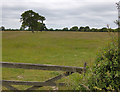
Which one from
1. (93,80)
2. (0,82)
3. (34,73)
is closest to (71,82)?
(93,80)

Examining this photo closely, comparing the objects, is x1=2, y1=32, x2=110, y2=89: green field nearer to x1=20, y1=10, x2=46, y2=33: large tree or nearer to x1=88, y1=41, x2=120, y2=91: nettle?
x1=88, y1=41, x2=120, y2=91: nettle

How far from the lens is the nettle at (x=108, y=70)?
2.85 metres

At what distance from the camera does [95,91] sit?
3047mm

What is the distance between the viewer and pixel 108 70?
2.90 m

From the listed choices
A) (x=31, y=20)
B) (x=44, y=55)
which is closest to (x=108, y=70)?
(x=44, y=55)

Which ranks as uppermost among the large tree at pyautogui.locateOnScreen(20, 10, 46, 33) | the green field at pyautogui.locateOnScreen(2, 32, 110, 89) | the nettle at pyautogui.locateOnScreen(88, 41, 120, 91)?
the large tree at pyautogui.locateOnScreen(20, 10, 46, 33)

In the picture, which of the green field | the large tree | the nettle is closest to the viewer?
the nettle

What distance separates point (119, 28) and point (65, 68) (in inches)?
78.4

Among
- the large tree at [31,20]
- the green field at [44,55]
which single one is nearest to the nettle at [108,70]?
the green field at [44,55]

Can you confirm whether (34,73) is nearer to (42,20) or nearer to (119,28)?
(119,28)

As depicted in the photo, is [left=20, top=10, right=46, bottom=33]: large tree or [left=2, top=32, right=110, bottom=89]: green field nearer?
[left=2, top=32, right=110, bottom=89]: green field

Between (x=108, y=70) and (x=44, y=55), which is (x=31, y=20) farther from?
(x=108, y=70)

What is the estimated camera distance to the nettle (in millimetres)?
2846

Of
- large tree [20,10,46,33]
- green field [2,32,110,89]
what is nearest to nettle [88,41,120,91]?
green field [2,32,110,89]
